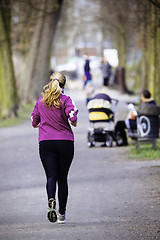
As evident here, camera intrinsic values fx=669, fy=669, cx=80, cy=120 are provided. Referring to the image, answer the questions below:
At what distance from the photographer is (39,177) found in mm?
11609

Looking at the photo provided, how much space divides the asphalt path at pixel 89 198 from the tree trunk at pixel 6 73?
926 centimetres

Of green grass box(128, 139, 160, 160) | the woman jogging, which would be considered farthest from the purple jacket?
green grass box(128, 139, 160, 160)

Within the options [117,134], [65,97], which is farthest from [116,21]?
[65,97]

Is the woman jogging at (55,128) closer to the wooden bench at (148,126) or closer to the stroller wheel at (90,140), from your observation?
the wooden bench at (148,126)

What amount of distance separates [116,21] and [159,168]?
129ft

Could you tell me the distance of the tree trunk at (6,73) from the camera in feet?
80.2

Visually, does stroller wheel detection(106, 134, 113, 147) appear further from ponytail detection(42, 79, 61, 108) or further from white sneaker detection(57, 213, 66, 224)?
ponytail detection(42, 79, 61, 108)

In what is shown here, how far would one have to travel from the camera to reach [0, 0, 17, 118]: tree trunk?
24438mm

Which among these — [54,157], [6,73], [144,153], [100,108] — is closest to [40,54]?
[6,73]

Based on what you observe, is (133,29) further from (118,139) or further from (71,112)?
(71,112)

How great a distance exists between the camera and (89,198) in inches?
374

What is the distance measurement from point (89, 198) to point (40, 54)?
2326 cm

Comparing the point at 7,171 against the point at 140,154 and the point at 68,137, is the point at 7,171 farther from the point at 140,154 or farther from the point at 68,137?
the point at 68,137

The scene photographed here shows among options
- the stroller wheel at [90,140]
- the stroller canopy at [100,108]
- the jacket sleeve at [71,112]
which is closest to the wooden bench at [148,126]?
the stroller canopy at [100,108]
